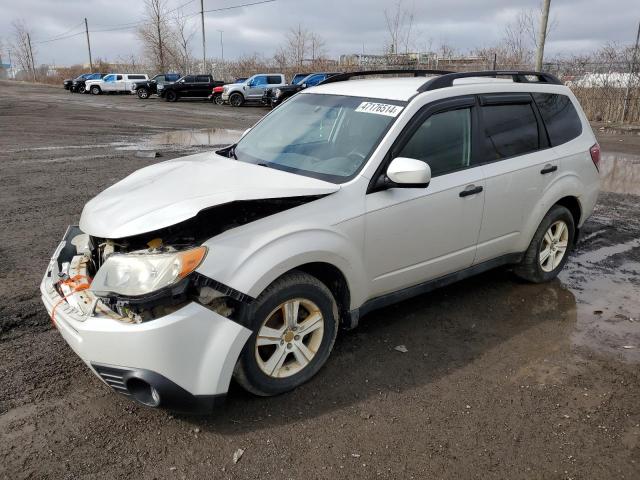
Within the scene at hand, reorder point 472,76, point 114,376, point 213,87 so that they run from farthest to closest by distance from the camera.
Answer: point 213,87 < point 472,76 < point 114,376

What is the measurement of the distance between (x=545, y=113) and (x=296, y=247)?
2.95 metres

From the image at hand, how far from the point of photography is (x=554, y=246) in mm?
5051

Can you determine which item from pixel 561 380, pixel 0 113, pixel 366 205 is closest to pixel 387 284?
pixel 366 205

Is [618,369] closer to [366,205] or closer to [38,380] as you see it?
[366,205]

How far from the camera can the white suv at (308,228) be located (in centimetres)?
279

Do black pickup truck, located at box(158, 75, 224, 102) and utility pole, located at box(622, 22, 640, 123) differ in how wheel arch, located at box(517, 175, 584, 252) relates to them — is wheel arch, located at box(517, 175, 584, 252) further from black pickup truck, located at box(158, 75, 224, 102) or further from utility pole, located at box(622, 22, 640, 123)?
black pickup truck, located at box(158, 75, 224, 102)

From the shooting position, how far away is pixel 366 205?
344 centimetres

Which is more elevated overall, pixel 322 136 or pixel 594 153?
pixel 322 136

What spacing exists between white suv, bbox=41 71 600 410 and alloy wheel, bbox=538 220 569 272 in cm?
2

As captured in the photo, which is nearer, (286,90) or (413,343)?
(413,343)

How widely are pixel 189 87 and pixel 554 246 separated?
32.9m

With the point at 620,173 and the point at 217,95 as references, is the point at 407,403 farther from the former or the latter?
the point at 217,95

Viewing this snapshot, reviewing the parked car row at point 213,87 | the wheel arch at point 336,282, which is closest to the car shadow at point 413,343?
the wheel arch at point 336,282

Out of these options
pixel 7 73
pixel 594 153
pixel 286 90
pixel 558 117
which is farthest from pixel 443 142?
pixel 7 73
